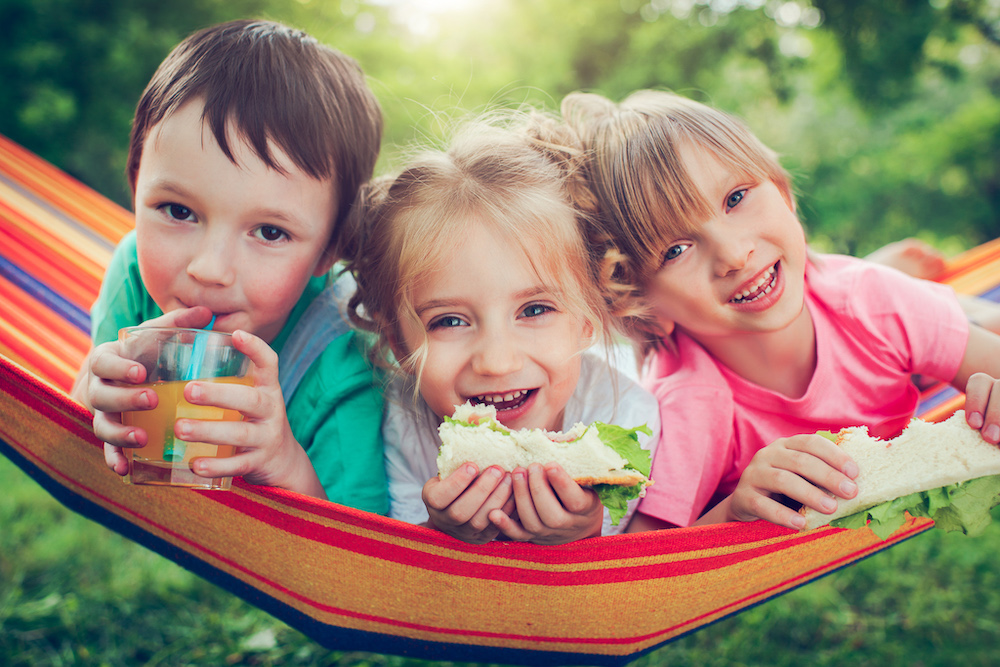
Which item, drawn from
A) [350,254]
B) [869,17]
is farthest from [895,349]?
[869,17]

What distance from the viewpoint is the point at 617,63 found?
10.4 metres

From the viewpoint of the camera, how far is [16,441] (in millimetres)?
1572

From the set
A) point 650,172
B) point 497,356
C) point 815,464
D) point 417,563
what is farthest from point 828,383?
point 417,563

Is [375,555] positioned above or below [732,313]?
below

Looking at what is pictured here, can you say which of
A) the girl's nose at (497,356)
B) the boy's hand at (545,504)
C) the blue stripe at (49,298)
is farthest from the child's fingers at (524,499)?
the blue stripe at (49,298)

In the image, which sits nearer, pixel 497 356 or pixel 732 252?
pixel 497 356

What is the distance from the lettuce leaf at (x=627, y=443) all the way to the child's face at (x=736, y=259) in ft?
1.78

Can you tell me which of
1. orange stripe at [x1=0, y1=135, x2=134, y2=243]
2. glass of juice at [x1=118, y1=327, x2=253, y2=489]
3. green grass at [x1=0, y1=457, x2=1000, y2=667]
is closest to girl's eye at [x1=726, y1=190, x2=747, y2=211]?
glass of juice at [x1=118, y1=327, x2=253, y2=489]

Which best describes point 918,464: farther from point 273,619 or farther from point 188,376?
point 273,619

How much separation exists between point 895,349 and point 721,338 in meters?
0.48

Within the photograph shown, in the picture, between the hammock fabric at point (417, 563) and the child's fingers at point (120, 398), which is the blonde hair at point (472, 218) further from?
the child's fingers at point (120, 398)

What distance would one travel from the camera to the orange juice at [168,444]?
114cm

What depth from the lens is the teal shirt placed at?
1626 millimetres

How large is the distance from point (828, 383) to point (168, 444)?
166 cm
